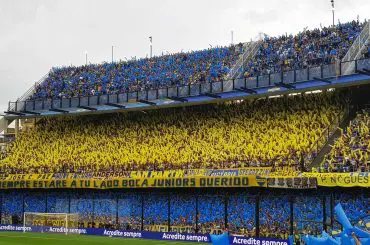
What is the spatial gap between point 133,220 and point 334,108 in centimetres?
1579

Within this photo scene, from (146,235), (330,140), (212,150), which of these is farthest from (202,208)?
(330,140)

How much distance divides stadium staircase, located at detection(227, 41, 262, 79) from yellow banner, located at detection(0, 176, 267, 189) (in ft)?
36.6

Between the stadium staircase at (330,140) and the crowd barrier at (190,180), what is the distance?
225cm

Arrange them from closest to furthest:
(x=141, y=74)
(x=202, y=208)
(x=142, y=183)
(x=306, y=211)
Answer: (x=306, y=211) < (x=202, y=208) < (x=142, y=183) < (x=141, y=74)

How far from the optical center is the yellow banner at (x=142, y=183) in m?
35.7

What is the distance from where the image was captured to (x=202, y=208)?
39.5 meters

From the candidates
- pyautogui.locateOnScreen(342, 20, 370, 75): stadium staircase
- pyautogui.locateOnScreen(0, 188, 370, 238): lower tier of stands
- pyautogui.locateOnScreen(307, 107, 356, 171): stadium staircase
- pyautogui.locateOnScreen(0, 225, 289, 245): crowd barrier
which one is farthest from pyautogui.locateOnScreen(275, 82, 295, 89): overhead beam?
pyautogui.locateOnScreen(0, 225, 289, 245): crowd barrier

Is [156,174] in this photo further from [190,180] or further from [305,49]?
[305,49]

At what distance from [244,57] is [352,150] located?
17096 mm

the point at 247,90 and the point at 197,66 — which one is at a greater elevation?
the point at 197,66

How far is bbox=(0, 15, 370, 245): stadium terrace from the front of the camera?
1361 inches

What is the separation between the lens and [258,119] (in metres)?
43.3

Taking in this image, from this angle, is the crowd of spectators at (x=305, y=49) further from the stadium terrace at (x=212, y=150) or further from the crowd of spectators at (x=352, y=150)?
the crowd of spectators at (x=352, y=150)

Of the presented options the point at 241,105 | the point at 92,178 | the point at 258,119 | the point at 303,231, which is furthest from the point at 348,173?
the point at 92,178
